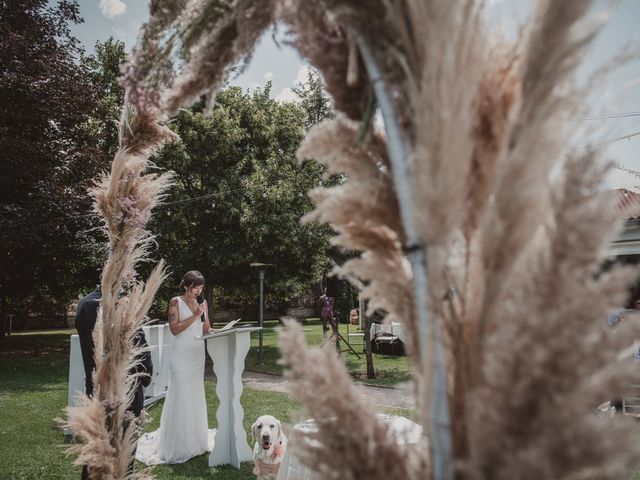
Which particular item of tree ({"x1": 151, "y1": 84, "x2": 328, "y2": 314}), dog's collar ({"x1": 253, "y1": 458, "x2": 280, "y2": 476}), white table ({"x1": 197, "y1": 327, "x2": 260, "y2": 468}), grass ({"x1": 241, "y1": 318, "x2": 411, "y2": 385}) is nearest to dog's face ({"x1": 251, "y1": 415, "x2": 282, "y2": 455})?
dog's collar ({"x1": 253, "y1": 458, "x2": 280, "y2": 476})

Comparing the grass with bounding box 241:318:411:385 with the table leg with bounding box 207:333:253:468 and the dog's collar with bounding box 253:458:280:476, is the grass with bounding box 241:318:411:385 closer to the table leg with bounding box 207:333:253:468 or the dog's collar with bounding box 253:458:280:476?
the table leg with bounding box 207:333:253:468

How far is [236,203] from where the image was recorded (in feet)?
52.7

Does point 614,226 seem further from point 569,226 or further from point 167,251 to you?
point 167,251

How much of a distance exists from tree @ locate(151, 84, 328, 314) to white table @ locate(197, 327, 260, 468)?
30.3 feet

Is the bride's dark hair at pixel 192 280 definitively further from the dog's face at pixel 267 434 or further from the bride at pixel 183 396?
the dog's face at pixel 267 434

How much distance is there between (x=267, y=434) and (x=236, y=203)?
38.9ft

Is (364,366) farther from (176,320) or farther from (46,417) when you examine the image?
(176,320)

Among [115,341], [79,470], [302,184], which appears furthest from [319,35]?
[302,184]

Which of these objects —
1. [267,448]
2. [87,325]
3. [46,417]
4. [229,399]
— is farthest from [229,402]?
[46,417]

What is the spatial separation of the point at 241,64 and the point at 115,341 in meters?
1.86

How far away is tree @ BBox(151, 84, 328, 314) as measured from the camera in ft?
52.5

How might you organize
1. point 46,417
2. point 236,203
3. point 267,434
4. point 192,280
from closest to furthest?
point 267,434, point 192,280, point 46,417, point 236,203

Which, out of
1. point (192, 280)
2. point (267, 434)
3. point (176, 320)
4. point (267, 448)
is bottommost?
point (267, 448)

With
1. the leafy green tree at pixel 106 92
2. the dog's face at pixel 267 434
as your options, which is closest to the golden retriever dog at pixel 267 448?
the dog's face at pixel 267 434
